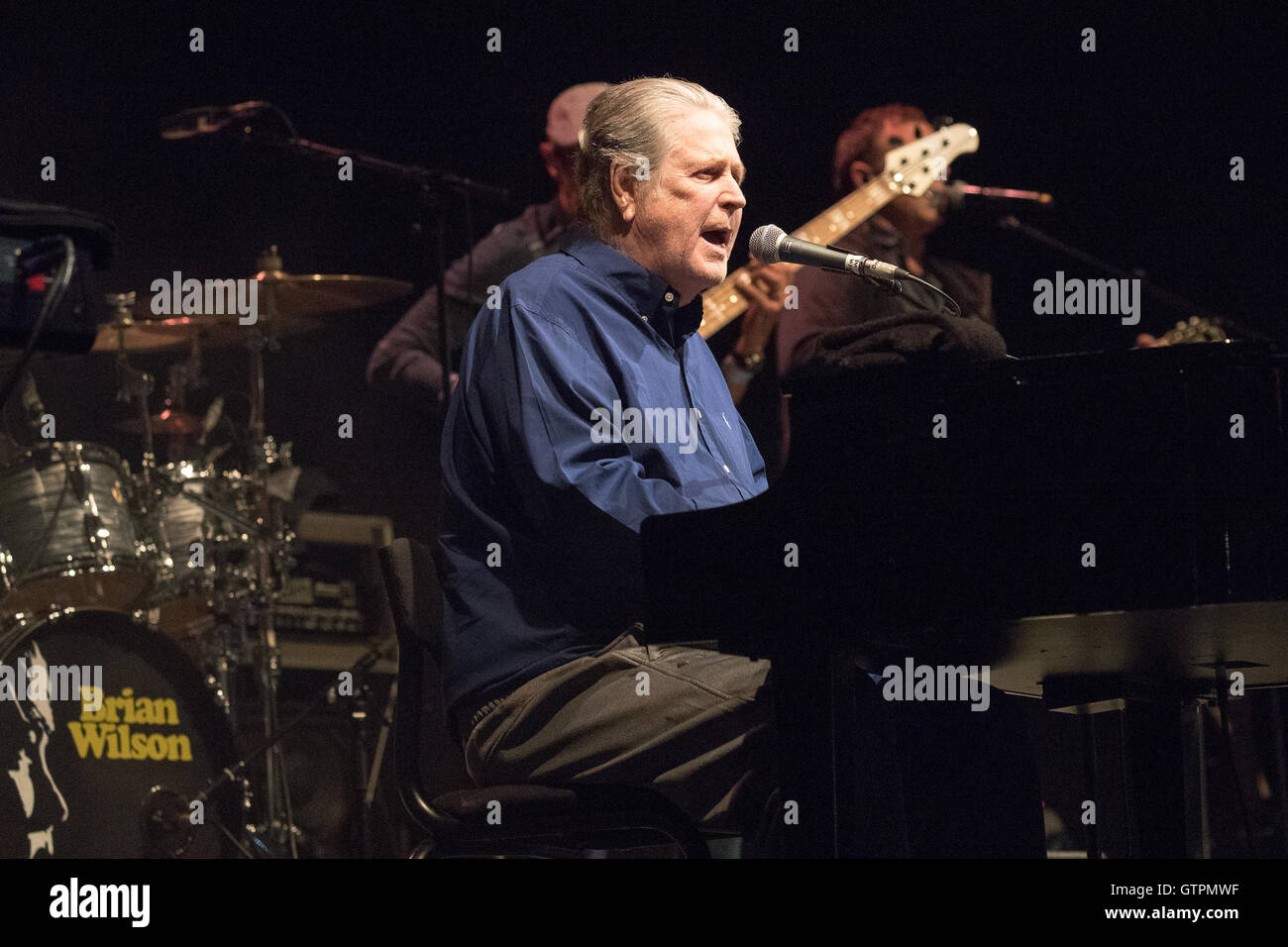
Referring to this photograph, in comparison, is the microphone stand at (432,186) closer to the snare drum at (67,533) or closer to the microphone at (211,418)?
the snare drum at (67,533)

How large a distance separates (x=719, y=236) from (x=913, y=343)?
1.96ft

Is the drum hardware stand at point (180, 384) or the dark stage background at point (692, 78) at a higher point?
the dark stage background at point (692, 78)

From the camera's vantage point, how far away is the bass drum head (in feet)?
11.2

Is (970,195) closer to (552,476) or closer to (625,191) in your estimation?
(625,191)

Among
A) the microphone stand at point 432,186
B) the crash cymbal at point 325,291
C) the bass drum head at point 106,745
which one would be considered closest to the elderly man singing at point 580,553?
the microphone stand at point 432,186

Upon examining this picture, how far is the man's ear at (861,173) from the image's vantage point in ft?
14.7

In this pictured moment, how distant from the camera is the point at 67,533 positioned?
3.68 meters

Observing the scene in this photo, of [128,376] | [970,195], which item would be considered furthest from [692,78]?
[128,376]

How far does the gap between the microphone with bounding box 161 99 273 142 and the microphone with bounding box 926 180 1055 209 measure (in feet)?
6.55

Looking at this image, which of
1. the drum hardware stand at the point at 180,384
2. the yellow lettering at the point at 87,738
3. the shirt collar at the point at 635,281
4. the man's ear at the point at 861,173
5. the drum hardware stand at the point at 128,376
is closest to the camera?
the shirt collar at the point at 635,281

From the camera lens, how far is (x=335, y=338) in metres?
4.88

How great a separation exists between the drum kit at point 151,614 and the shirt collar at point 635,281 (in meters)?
1.95
